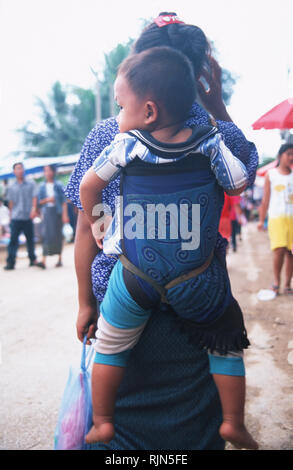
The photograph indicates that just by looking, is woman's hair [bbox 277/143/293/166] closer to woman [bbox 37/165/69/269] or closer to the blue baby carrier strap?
woman [bbox 37/165/69/269]

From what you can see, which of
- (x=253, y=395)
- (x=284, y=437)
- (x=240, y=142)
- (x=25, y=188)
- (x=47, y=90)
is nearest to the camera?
(x=240, y=142)

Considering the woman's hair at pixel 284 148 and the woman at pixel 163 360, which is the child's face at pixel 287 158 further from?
the woman at pixel 163 360

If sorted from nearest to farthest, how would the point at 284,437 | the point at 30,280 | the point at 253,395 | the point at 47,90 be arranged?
the point at 284,437 < the point at 253,395 < the point at 30,280 < the point at 47,90

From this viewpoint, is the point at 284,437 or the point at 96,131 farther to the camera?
the point at 284,437

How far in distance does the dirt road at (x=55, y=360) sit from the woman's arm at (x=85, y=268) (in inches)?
36.8

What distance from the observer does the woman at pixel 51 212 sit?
7789 mm

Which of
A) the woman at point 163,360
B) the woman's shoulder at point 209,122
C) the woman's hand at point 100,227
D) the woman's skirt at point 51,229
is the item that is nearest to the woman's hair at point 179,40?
the woman at point 163,360

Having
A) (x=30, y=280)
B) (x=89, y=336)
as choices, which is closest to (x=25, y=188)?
(x=30, y=280)

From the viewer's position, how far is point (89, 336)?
1585mm

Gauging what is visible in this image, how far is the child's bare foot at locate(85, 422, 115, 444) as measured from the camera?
139 centimetres

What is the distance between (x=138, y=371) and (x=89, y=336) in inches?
8.7

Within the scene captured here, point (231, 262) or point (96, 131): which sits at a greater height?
point (96, 131)

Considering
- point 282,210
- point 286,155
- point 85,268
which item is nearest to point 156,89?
point 85,268

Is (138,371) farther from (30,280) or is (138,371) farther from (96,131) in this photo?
(30,280)
